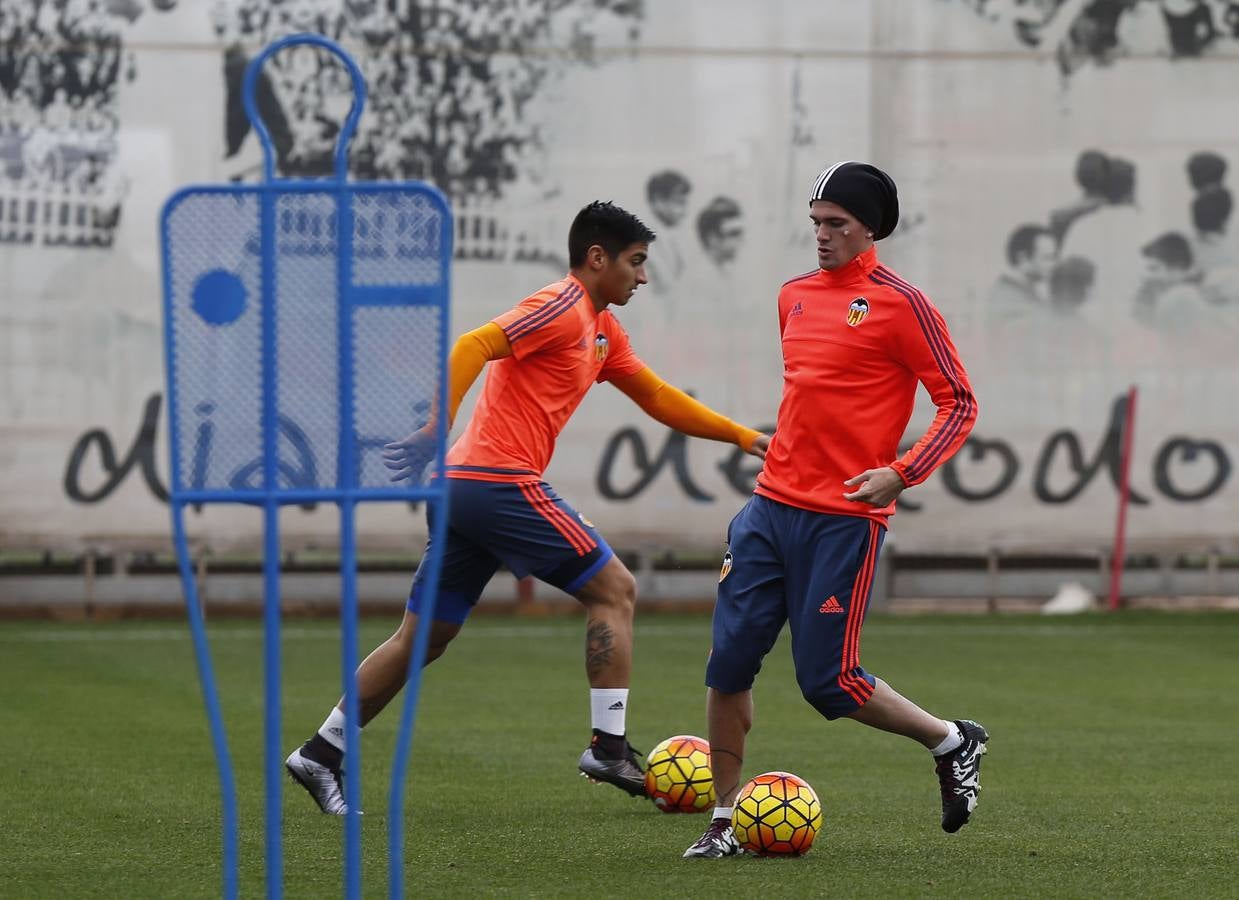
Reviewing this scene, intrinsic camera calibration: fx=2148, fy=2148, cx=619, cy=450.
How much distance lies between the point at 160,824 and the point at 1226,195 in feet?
40.9

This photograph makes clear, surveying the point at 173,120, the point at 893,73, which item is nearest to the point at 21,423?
the point at 173,120

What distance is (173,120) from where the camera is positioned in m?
16.2

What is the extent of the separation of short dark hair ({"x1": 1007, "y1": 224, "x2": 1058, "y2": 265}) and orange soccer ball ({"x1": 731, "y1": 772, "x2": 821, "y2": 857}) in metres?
11.1

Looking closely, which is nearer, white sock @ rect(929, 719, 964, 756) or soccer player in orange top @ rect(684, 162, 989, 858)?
soccer player in orange top @ rect(684, 162, 989, 858)

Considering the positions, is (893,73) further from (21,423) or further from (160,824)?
(160,824)

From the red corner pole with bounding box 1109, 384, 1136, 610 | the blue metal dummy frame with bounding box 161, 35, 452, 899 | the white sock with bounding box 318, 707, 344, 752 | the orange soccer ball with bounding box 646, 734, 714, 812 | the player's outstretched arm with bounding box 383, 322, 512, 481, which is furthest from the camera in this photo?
the red corner pole with bounding box 1109, 384, 1136, 610

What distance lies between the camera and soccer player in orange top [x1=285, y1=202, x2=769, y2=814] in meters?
7.24

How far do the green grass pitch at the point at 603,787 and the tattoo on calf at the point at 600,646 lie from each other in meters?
0.49

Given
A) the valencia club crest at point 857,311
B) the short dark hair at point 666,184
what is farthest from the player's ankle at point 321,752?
the short dark hair at point 666,184

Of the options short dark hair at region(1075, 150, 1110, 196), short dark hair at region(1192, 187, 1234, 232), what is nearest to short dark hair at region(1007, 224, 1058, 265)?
short dark hair at region(1075, 150, 1110, 196)

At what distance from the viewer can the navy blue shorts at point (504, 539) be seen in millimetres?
7297

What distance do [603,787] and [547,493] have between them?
1.24 metres

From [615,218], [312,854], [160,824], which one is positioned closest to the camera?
[312,854]

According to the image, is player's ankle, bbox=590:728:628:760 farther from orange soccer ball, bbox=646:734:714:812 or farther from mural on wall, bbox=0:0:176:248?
mural on wall, bbox=0:0:176:248
